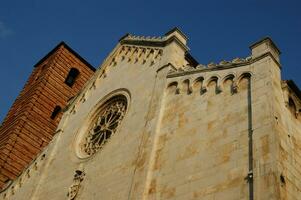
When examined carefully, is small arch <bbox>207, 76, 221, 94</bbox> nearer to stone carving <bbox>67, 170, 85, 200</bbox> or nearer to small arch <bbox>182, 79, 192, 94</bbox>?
small arch <bbox>182, 79, 192, 94</bbox>

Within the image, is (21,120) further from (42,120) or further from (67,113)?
(67,113)

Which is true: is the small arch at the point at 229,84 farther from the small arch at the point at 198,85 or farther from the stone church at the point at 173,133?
the small arch at the point at 198,85

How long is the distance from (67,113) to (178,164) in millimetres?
10065

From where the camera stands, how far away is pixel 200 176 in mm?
10922

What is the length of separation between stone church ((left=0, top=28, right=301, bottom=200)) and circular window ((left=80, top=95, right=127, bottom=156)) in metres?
0.06

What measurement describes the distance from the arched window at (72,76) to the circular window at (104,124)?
1583 cm

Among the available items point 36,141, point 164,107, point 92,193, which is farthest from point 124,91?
point 36,141

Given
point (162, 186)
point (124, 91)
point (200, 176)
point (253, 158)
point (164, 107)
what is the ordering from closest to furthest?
point (253, 158)
point (200, 176)
point (162, 186)
point (164, 107)
point (124, 91)

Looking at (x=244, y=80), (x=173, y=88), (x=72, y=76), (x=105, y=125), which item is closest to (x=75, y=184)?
(x=105, y=125)

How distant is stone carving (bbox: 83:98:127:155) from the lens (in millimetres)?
16656

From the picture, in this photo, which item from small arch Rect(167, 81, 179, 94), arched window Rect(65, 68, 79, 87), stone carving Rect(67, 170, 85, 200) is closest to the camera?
small arch Rect(167, 81, 179, 94)

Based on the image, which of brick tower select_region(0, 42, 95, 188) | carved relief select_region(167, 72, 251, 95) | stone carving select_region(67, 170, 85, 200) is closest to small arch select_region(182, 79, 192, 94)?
carved relief select_region(167, 72, 251, 95)

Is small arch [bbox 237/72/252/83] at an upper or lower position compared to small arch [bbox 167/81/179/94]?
lower

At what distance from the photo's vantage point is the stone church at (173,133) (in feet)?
33.6
